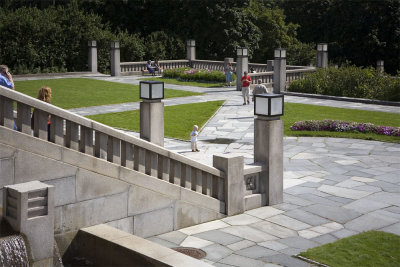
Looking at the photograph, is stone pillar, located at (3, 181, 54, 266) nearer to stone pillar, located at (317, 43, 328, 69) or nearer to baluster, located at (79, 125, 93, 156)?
baluster, located at (79, 125, 93, 156)

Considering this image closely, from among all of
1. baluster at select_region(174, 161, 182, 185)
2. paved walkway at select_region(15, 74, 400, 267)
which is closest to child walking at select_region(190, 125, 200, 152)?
paved walkway at select_region(15, 74, 400, 267)

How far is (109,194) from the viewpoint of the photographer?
34.5 ft

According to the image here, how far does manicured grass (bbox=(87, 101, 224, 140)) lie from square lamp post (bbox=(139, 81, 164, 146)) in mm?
5516

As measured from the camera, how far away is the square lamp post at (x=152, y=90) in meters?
14.7

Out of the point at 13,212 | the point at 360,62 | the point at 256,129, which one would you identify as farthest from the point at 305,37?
the point at 13,212

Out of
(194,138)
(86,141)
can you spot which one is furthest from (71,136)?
(194,138)

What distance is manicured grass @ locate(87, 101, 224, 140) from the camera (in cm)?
2184

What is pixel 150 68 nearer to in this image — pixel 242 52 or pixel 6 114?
pixel 242 52

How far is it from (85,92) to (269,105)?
21.3m

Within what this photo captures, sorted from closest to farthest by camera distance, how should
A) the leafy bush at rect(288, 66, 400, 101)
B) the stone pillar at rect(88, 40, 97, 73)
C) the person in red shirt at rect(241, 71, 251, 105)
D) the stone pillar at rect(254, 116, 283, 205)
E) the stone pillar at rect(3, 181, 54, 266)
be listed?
the stone pillar at rect(3, 181, 54, 266) → the stone pillar at rect(254, 116, 283, 205) → the person in red shirt at rect(241, 71, 251, 105) → the leafy bush at rect(288, 66, 400, 101) → the stone pillar at rect(88, 40, 97, 73)

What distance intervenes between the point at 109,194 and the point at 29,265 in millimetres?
1973

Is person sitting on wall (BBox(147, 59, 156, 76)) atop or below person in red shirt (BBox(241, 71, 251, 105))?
atop

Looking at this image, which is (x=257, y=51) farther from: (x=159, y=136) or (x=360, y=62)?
(x=159, y=136)

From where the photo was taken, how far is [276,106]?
12.6m
